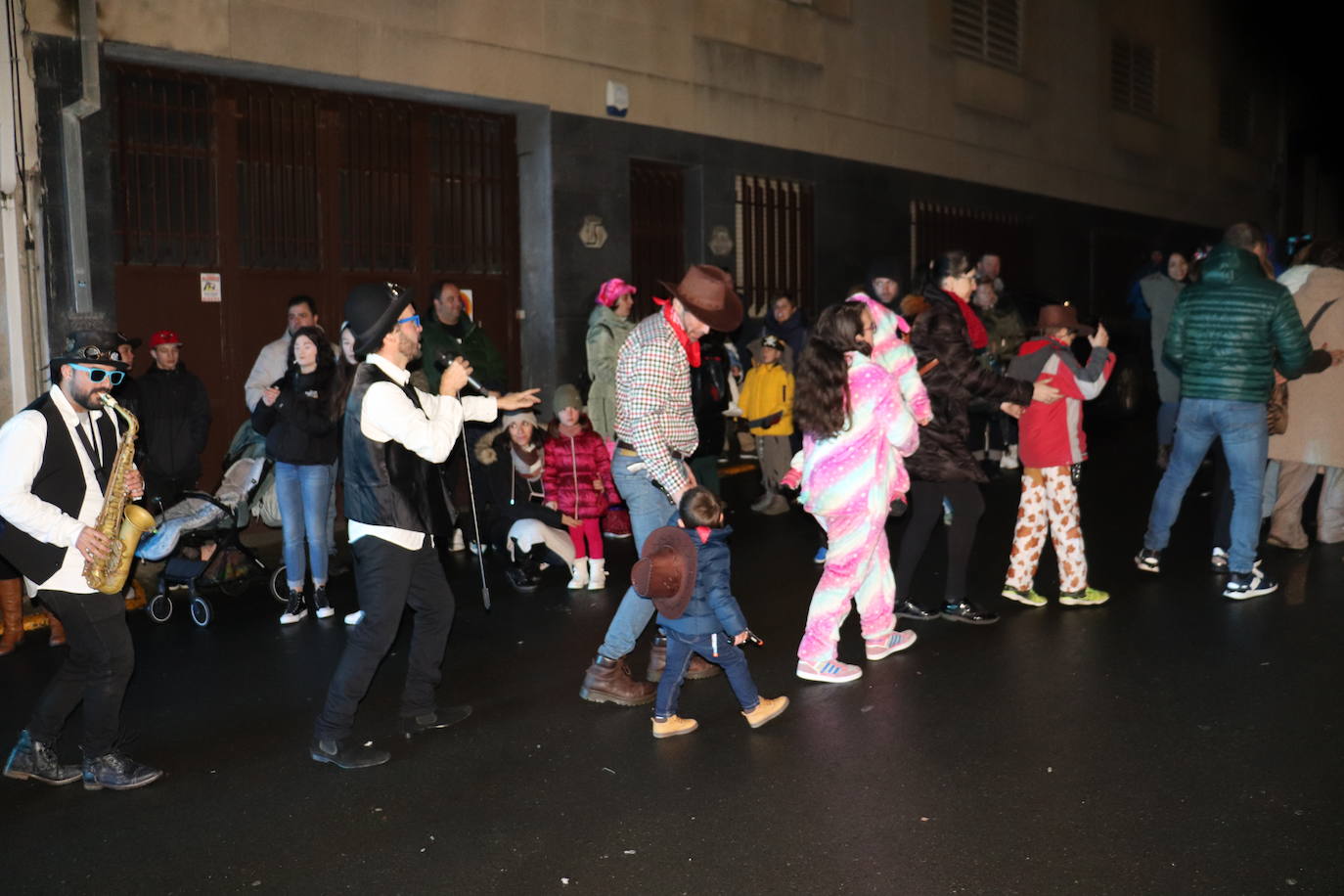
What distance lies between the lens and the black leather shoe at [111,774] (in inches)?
218

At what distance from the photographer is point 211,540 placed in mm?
8938

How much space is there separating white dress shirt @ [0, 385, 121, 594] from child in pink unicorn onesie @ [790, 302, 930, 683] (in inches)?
133

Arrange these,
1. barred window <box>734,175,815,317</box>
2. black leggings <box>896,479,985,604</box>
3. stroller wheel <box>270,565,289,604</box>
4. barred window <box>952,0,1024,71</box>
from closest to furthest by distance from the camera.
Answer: black leggings <box>896,479,985,604</box>, stroller wheel <box>270,565,289,604</box>, barred window <box>734,175,815,317</box>, barred window <box>952,0,1024,71</box>

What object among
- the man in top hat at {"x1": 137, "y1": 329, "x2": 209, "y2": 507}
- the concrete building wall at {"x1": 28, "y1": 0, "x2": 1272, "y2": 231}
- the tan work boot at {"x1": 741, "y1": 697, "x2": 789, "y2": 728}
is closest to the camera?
the tan work boot at {"x1": 741, "y1": 697, "x2": 789, "y2": 728}

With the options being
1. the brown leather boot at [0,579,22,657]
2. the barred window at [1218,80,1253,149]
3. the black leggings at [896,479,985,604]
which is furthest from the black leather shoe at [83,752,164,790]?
the barred window at [1218,80,1253,149]

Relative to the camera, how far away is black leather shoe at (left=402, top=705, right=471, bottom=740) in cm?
617

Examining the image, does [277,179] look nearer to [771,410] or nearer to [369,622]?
[771,410]

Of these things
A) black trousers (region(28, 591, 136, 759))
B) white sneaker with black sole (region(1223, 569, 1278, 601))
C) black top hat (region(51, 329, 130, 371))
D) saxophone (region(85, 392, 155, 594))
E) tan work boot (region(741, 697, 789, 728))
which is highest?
black top hat (region(51, 329, 130, 371))

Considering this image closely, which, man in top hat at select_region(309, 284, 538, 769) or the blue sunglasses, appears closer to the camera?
the blue sunglasses

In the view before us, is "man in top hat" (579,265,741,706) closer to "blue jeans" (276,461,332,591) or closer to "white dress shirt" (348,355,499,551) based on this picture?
"white dress shirt" (348,355,499,551)

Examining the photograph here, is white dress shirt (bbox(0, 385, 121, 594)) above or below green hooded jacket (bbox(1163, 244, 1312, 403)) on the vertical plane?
below

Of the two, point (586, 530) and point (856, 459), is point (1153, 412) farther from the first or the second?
point (856, 459)

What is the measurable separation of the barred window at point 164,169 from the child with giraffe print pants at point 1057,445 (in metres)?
6.94

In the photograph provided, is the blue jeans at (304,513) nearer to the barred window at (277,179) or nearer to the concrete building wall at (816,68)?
the barred window at (277,179)
